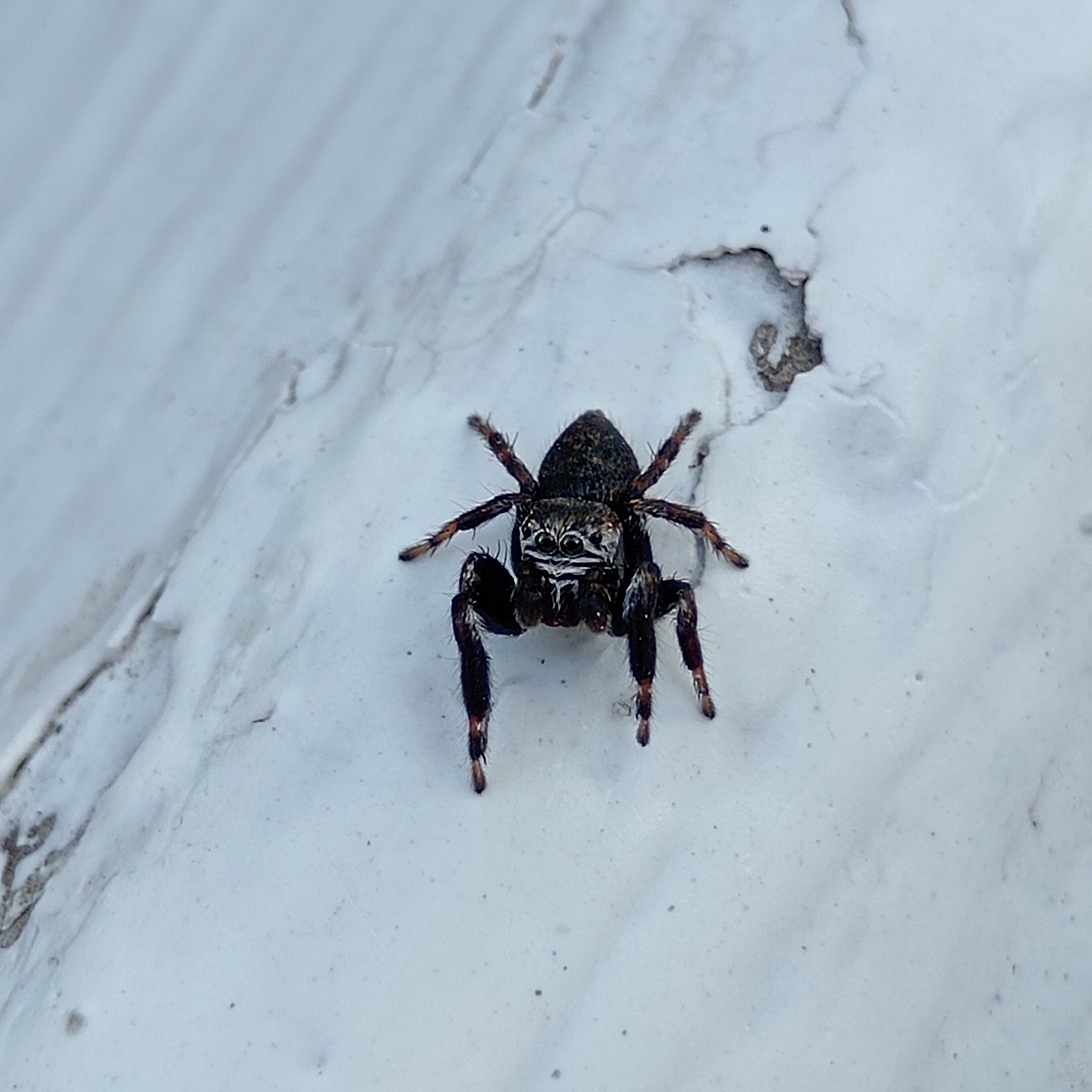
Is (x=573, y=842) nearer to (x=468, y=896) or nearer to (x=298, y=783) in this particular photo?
(x=468, y=896)

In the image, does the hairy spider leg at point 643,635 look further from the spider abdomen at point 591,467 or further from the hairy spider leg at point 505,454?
the hairy spider leg at point 505,454

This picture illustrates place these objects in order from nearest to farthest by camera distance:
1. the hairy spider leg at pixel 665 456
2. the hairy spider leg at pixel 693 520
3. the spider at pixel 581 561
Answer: the spider at pixel 581 561
the hairy spider leg at pixel 693 520
the hairy spider leg at pixel 665 456

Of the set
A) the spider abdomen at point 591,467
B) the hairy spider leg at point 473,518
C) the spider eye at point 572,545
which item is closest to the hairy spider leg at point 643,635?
the spider eye at point 572,545

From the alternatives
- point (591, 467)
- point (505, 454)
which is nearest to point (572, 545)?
point (591, 467)

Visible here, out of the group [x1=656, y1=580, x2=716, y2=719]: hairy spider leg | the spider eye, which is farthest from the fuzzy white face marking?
[x1=656, y1=580, x2=716, y2=719]: hairy spider leg

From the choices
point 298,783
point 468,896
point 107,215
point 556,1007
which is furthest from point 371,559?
point 107,215
